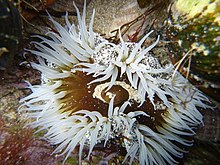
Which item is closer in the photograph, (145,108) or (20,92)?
(145,108)

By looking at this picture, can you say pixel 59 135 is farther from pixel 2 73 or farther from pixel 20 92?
pixel 2 73

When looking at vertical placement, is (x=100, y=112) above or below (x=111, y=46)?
below

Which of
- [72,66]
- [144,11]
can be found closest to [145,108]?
[72,66]

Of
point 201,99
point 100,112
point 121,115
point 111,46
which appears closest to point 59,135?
point 100,112

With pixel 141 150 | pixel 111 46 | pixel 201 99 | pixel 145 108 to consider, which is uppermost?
pixel 111 46

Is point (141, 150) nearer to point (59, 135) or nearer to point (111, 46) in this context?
point (59, 135)

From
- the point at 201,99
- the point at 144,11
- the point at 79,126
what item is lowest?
the point at 201,99
